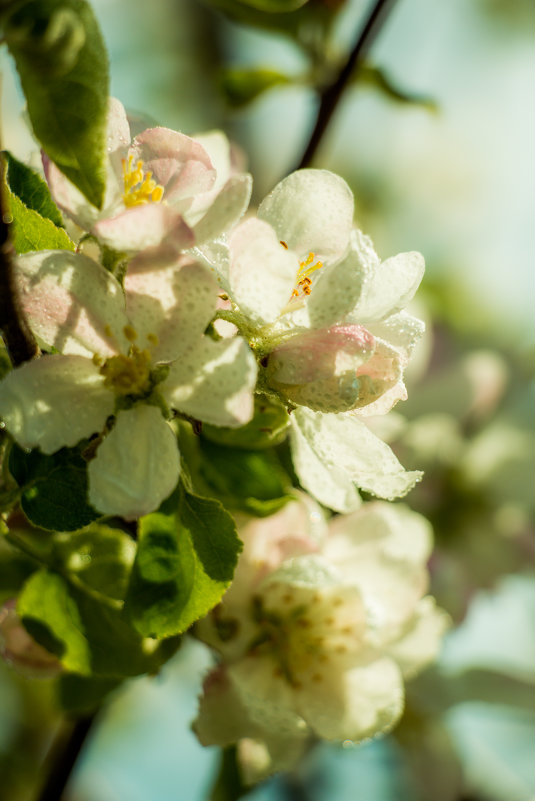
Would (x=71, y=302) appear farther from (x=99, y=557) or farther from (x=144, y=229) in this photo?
(x=99, y=557)

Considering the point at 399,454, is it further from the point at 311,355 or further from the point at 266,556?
the point at 311,355

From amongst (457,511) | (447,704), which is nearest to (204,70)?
(457,511)

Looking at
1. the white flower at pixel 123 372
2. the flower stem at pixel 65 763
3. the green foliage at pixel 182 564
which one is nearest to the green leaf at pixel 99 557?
the green foliage at pixel 182 564

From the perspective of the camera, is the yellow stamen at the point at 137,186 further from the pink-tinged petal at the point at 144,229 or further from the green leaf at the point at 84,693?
the green leaf at the point at 84,693

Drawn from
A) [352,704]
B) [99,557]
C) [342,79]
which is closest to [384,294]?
[99,557]

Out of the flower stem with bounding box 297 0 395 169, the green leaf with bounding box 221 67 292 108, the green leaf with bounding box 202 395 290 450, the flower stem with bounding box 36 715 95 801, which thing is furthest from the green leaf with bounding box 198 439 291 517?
the green leaf with bounding box 221 67 292 108
